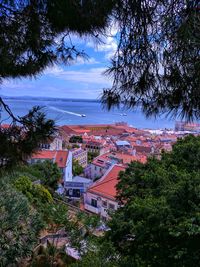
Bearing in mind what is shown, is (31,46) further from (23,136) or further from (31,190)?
(31,190)

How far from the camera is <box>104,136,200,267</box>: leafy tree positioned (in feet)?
15.0

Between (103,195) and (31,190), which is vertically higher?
(31,190)

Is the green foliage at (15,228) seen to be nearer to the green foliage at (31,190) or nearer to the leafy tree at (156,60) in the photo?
the green foliage at (31,190)

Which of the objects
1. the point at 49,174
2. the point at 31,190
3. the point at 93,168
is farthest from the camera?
the point at 93,168

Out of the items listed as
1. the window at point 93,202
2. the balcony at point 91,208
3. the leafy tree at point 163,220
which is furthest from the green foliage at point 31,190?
the leafy tree at point 163,220

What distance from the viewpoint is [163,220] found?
4938 millimetres

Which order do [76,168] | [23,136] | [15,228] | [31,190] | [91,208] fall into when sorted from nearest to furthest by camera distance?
[23,136] → [15,228] → [31,190] → [91,208] → [76,168]

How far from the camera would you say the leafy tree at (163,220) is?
459cm

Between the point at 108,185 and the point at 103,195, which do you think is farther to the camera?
the point at 108,185

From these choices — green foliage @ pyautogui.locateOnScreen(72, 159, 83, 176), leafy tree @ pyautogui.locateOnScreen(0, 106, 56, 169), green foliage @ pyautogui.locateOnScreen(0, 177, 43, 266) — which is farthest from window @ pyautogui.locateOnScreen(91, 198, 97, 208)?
leafy tree @ pyautogui.locateOnScreen(0, 106, 56, 169)

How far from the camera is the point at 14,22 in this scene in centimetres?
198

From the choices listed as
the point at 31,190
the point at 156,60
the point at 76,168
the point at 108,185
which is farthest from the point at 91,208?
the point at 156,60

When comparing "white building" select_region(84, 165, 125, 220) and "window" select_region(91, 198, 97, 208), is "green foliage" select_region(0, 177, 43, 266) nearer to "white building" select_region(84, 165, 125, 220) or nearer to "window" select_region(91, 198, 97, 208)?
"white building" select_region(84, 165, 125, 220)

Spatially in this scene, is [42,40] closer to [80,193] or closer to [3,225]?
[3,225]
